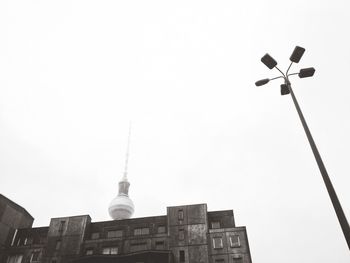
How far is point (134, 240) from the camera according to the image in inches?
1971

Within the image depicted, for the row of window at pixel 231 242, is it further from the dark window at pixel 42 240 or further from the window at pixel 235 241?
the dark window at pixel 42 240

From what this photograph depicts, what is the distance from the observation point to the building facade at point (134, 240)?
45.8 metres

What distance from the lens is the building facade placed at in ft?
150

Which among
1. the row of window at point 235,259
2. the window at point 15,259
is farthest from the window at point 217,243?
the window at point 15,259

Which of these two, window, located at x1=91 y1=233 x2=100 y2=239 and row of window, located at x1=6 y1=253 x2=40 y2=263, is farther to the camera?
window, located at x1=91 y1=233 x2=100 y2=239

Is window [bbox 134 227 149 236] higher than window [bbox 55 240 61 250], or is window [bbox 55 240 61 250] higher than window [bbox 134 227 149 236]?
window [bbox 134 227 149 236]

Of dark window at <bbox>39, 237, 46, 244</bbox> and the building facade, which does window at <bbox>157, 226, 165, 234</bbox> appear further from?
dark window at <bbox>39, 237, 46, 244</bbox>

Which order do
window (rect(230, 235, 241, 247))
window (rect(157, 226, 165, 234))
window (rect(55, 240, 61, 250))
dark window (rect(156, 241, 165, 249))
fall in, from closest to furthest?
window (rect(230, 235, 241, 247)) < dark window (rect(156, 241, 165, 249)) < window (rect(55, 240, 61, 250)) < window (rect(157, 226, 165, 234))

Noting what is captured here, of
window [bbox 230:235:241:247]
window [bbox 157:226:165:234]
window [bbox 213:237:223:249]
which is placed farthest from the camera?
window [bbox 157:226:165:234]

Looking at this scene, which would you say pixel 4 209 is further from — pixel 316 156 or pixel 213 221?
pixel 316 156

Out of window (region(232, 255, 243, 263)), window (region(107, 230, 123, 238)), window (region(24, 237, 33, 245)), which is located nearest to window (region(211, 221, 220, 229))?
window (region(232, 255, 243, 263))

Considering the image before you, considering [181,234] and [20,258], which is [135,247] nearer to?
[181,234]

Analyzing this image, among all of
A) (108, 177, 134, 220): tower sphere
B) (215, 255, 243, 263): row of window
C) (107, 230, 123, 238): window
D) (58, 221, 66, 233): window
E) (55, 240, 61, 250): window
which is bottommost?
(215, 255, 243, 263): row of window

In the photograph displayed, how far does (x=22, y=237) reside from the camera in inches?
2250
